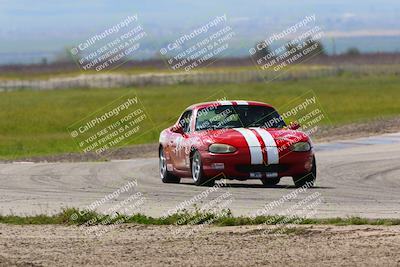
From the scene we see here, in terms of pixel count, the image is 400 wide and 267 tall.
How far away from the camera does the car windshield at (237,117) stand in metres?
19.7

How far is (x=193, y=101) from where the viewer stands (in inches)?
2830

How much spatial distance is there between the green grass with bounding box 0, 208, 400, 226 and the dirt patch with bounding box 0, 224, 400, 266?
11.8 inches

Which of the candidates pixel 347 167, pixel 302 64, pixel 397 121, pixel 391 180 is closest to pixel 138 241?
pixel 391 180

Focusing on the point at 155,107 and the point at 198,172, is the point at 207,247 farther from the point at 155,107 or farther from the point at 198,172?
the point at 155,107

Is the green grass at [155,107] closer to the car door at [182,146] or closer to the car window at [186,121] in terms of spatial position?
the car window at [186,121]

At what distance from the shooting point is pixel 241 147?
18672 millimetres

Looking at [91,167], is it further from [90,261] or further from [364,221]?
[90,261]

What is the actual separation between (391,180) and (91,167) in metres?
6.84

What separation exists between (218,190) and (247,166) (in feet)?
2.26

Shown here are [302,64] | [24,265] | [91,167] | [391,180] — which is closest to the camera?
[24,265]

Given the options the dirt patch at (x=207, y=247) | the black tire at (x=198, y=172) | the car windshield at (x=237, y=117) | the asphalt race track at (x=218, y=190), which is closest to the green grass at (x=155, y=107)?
the asphalt race track at (x=218, y=190)

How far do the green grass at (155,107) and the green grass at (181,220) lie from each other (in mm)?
18160

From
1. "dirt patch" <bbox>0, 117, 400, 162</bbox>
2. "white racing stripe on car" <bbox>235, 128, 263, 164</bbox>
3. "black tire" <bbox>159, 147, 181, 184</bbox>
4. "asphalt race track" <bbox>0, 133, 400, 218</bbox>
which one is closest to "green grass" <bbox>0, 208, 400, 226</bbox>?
"asphalt race track" <bbox>0, 133, 400, 218</bbox>

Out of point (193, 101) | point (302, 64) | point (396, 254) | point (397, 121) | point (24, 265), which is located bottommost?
point (302, 64)
